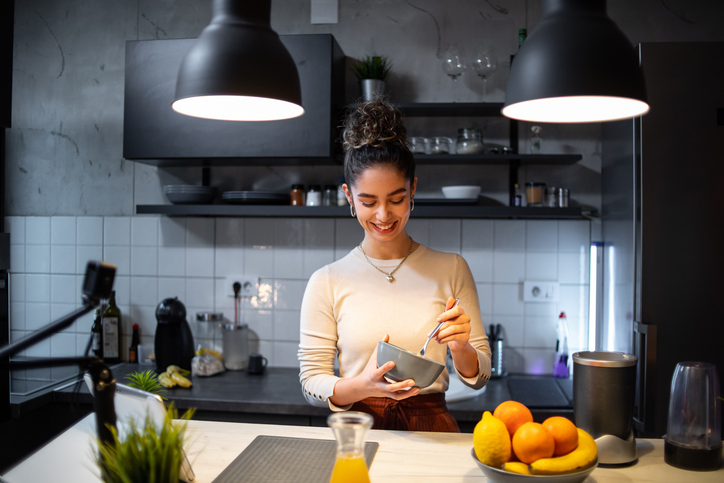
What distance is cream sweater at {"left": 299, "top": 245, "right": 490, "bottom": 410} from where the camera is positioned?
1.47 m

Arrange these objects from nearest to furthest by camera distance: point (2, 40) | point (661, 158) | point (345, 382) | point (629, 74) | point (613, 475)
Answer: point (629, 74) → point (613, 475) → point (345, 382) → point (661, 158) → point (2, 40)

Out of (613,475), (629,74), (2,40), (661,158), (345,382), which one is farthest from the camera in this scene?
(2,40)

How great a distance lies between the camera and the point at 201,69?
1.08 meters

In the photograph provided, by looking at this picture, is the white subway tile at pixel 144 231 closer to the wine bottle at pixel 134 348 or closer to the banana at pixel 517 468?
the wine bottle at pixel 134 348

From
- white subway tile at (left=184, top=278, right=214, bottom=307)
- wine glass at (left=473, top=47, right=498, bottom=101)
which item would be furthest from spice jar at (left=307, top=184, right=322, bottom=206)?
wine glass at (left=473, top=47, right=498, bottom=101)

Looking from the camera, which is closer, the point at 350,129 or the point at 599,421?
the point at 599,421

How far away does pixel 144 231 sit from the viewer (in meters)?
2.93

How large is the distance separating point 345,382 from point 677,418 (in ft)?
2.29

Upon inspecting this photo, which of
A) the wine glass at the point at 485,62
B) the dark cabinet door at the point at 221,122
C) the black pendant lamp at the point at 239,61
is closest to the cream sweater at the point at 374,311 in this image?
the black pendant lamp at the point at 239,61

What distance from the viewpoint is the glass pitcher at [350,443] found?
781 mm

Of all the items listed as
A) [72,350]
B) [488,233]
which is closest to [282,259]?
[488,233]

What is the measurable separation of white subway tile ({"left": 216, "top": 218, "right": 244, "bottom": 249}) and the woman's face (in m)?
1.50

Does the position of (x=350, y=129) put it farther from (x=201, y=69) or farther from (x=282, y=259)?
(x=282, y=259)

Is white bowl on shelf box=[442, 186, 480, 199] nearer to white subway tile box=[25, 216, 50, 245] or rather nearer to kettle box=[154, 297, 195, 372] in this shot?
kettle box=[154, 297, 195, 372]
